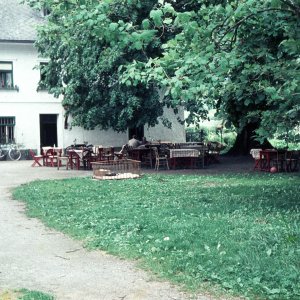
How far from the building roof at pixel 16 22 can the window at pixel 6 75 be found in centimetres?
162

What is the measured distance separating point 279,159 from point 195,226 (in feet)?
35.0

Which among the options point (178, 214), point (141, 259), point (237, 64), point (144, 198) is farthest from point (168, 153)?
point (141, 259)

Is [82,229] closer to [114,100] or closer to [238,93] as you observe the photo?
[238,93]

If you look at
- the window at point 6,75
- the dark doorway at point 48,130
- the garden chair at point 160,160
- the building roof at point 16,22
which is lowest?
the garden chair at point 160,160

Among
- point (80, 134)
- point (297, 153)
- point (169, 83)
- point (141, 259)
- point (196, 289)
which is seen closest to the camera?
point (196, 289)

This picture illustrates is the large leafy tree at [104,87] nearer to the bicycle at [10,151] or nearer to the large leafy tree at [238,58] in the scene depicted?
the bicycle at [10,151]

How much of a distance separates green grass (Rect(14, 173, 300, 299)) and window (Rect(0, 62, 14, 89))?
16.7m

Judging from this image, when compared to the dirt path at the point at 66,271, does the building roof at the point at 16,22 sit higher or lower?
higher

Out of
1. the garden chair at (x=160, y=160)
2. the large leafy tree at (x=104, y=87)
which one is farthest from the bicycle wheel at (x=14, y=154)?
the garden chair at (x=160, y=160)

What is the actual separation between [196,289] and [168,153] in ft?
49.1

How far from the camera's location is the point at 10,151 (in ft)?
90.6

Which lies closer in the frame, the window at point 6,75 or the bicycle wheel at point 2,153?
the bicycle wheel at point 2,153

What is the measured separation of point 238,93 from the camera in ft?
26.3

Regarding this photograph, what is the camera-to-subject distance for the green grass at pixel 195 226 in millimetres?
5230
